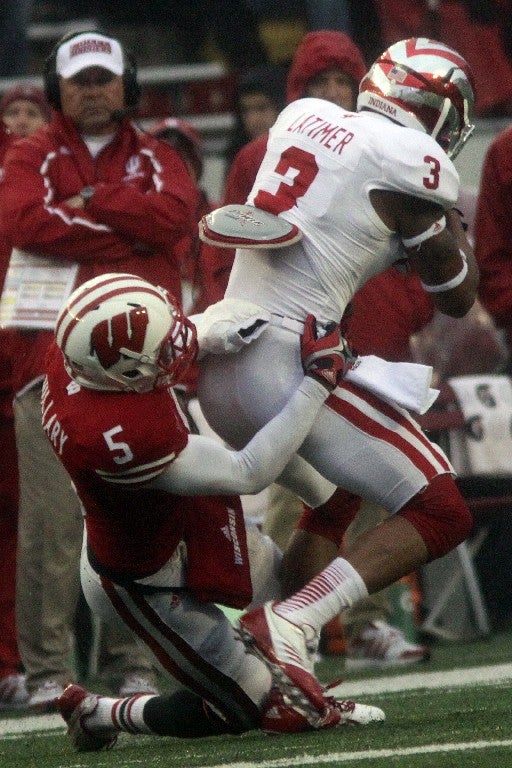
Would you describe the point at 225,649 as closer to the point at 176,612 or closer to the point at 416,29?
the point at 176,612

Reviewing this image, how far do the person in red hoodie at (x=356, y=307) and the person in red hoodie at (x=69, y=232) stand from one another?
1.75 feet

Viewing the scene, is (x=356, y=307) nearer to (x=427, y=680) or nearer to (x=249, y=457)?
(x=427, y=680)

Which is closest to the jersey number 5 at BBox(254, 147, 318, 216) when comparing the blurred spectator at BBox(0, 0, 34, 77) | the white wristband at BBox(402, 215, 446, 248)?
the white wristband at BBox(402, 215, 446, 248)

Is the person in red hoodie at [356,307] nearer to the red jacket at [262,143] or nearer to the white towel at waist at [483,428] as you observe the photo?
the red jacket at [262,143]

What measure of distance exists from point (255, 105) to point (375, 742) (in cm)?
398

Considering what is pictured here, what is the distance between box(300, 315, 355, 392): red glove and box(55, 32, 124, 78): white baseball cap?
68.8 inches

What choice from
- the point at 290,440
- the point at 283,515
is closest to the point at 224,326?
the point at 290,440

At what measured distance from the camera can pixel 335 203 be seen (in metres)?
4.19

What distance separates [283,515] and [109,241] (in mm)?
1109

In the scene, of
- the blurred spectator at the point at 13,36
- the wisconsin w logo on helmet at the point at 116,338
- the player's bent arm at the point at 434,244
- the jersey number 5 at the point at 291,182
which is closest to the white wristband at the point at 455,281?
the player's bent arm at the point at 434,244

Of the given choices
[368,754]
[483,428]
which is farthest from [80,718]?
[483,428]

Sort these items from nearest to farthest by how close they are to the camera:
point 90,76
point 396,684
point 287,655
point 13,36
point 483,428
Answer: point 287,655 < point 396,684 < point 90,76 < point 483,428 < point 13,36

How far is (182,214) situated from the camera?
548 cm

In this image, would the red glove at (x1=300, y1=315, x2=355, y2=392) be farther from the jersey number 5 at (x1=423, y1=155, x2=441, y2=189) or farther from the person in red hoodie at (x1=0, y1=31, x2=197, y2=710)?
the person in red hoodie at (x1=0, y1=31, x2=197, y2=710)
